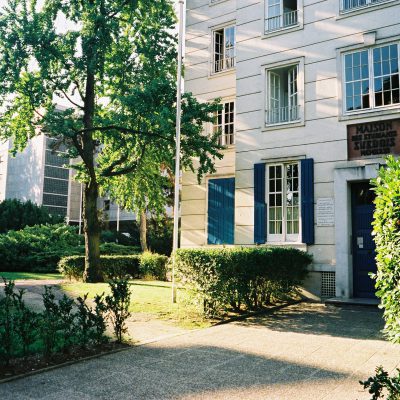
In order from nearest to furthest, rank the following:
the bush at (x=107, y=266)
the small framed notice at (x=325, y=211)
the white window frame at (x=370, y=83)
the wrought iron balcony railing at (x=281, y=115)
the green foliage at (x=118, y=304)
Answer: the green foliage at (x=118, y=304)
the white window frame at (x=370, y=83)
the small framed notice at (x=325, y=211)
the wrought iron balcony railing at (x=281, y=115)
the bush at (x=107, y=266)

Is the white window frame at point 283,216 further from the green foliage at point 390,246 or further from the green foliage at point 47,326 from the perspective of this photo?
the green foliage at point 390,246

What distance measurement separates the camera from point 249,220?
14.6 m

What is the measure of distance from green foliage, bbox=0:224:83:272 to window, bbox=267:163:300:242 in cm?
1491

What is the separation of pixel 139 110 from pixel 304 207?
7030 mm

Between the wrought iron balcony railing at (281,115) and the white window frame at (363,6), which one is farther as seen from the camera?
the wrought iron balcony railing at (281,115)

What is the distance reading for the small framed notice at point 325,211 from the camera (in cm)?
1287

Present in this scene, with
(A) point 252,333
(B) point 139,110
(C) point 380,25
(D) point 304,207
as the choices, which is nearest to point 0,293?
(B) point 139,110

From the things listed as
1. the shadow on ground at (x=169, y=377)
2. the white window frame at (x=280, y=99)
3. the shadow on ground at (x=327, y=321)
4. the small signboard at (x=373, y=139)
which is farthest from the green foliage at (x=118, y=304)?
the white window frame at (x=280, y=99)

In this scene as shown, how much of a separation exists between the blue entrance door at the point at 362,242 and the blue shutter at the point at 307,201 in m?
1.21

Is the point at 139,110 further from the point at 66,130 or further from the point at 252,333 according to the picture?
the point at 252,333

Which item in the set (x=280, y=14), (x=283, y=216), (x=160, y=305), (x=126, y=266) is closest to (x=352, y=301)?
(x=283, y=216)

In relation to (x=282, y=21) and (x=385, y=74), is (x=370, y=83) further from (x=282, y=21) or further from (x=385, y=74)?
(x=282, y=21)

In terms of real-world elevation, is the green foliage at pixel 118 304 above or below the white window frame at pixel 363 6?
below

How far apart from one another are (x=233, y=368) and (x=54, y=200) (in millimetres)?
88339
